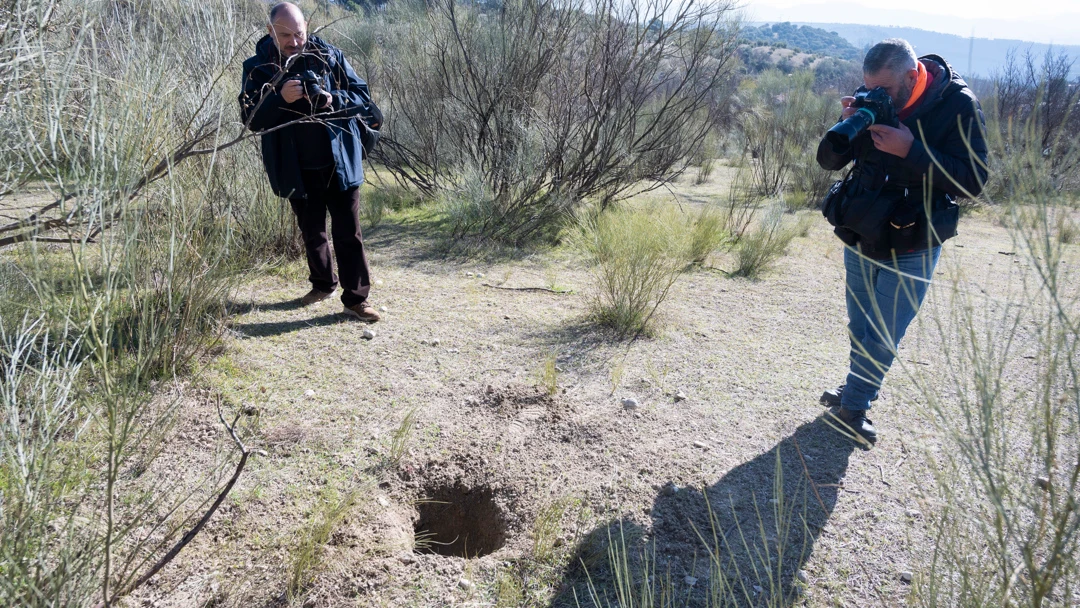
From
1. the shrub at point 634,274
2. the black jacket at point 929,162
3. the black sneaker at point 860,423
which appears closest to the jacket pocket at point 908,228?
the black jacket at point 929,162

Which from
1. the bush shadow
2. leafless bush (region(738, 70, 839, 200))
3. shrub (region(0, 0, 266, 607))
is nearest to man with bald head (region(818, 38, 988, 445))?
shrub (region(0, 0, 266, 607))

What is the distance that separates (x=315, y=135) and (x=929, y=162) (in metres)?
Result: 2.79

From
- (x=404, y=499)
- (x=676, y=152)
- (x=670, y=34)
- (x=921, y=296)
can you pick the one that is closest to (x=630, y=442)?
(x=404, y=499)

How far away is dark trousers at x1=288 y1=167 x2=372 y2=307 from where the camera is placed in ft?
11.1

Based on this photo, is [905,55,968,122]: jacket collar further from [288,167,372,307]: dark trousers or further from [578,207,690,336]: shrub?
[288,167,372,307]: dark trousers

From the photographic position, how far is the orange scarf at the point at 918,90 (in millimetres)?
2244

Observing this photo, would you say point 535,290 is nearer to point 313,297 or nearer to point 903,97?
point 313,297

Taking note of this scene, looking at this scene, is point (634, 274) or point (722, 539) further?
point (634, 274)

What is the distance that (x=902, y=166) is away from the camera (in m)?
2.29

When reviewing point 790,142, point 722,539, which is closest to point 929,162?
point 722,539

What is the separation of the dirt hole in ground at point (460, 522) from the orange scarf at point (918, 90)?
7.02ft

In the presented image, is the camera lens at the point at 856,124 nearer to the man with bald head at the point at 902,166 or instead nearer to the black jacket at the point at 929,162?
the man with bald head at the point at 902,166

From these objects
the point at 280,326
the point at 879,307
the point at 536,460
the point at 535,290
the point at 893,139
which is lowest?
the point at 536,460

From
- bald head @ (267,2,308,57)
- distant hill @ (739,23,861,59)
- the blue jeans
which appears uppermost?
distant hill @ (739,23,861,59)
